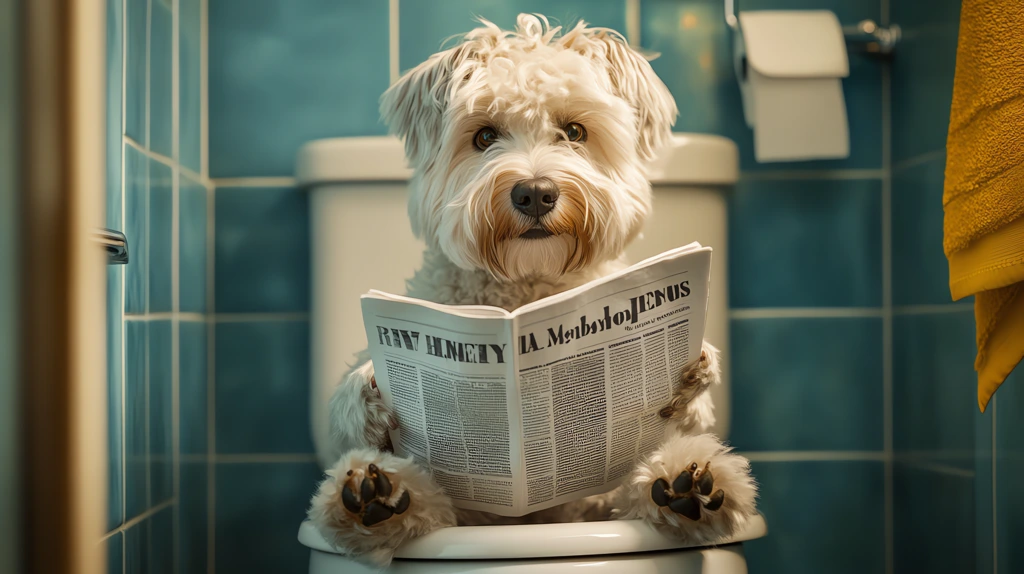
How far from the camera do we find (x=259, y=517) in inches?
46.4

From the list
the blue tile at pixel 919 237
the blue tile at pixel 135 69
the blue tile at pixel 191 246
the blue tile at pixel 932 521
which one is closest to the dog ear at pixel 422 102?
the blue tile at pixel 135 69

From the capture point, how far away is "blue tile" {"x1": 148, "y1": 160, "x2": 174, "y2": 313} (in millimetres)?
886

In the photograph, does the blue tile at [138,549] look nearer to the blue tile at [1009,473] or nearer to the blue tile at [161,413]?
the blue tile at [161,413]

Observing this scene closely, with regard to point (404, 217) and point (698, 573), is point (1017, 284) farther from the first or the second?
point (404, 217)

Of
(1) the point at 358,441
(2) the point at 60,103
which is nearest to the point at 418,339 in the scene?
(1) the point at 358,441

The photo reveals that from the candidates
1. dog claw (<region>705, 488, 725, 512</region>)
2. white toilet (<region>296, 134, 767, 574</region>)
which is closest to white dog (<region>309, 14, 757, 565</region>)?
dog claw (<region>705, 488, 725, 512</region>)

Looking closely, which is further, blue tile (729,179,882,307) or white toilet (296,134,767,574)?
blue tile (729,179,882,307)

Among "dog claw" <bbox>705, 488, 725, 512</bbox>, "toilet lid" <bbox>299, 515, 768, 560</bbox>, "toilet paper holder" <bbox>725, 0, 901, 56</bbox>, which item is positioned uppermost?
"toilet paper holder" <bbox>725, 0, 901, 56</bbox>

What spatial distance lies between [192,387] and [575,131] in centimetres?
70

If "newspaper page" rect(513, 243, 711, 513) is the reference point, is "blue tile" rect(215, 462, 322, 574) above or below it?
below

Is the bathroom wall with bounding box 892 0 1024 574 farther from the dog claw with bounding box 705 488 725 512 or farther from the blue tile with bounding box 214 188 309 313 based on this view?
the blue tile with bounding box 214 188 309 313

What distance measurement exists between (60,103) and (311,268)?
884 millimetres

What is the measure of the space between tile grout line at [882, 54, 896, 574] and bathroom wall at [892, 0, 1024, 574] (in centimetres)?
1

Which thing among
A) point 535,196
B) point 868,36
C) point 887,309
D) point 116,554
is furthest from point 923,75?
point 116,554
